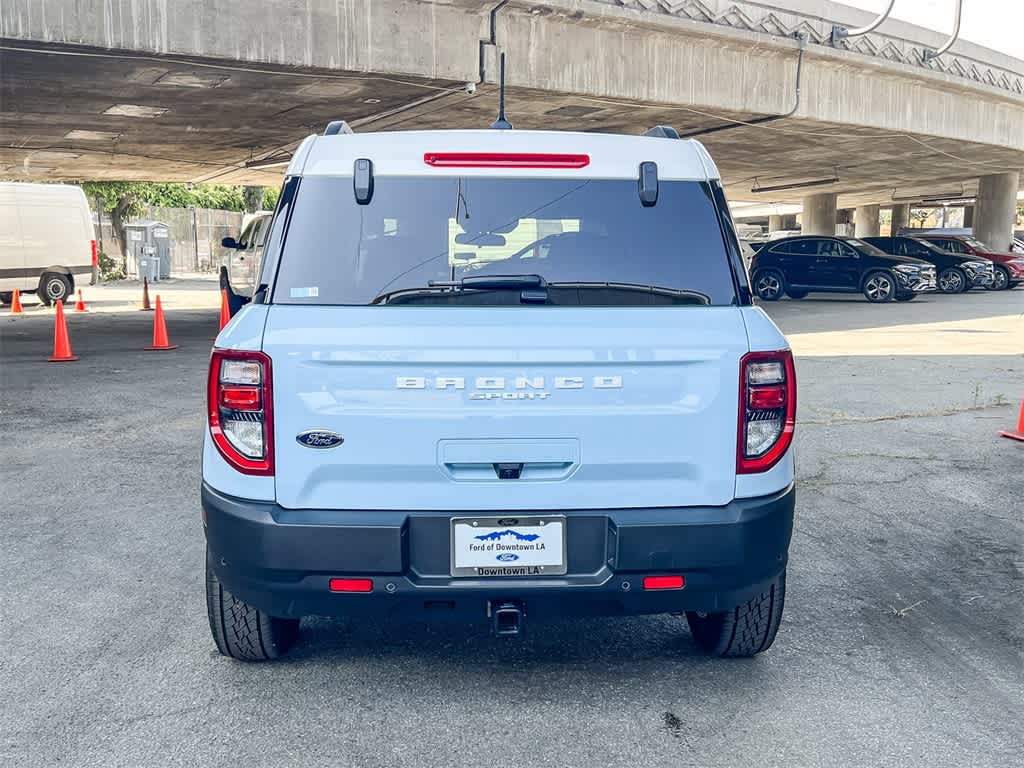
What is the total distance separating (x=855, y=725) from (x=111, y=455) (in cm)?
604

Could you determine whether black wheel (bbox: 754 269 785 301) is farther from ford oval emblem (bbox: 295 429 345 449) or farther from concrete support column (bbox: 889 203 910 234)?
concrete support column (bbox: 889 203 910 234)

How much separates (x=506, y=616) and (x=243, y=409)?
1.07 meters

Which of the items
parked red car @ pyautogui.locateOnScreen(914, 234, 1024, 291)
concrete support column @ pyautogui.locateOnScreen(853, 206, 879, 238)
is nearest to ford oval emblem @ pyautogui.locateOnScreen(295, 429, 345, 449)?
parked red car @ pyautogui.locateOnScreen(914, 234, 1024, 291)

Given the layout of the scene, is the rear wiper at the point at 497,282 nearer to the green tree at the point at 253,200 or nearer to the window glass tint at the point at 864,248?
the window glass tint at the point at 864,248

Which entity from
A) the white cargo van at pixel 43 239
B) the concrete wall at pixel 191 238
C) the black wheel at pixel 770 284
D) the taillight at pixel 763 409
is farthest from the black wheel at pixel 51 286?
the taillight at pixel 763 409

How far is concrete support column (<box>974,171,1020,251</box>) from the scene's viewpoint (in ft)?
112

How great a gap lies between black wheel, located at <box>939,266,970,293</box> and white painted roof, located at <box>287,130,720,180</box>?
1087 inches

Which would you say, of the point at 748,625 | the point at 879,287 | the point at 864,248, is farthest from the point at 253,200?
the point at 748,625

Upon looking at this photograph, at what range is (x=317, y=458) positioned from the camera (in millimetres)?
3051

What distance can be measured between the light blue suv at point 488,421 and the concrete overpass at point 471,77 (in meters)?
11.4

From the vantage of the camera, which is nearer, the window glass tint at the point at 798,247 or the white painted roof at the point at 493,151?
the white painted roof at the point at 493,151

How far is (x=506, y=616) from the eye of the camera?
3121mm

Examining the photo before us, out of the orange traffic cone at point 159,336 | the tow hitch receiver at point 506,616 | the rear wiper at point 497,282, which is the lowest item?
the orange traffic cone at point 159,336

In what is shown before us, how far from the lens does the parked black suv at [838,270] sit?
80.4ft
